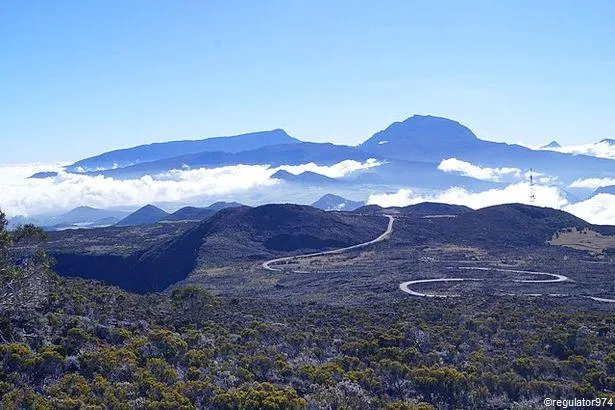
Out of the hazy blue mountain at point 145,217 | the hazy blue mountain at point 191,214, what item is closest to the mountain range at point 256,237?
the hazy blue mountain at point 191,214

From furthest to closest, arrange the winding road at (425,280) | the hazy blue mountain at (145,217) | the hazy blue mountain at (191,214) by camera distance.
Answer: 1. the hazy blue mountain at (145,217)
2. the hazy blue mountain at (191,214)
3. the winding road at (425,280)

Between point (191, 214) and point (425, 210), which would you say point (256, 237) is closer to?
point (425, 210)

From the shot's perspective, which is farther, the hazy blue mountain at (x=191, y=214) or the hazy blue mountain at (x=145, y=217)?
the hazy blue mountain at (x=145, y=217)

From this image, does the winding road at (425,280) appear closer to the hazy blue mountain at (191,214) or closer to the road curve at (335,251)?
the road curve at (335,251)

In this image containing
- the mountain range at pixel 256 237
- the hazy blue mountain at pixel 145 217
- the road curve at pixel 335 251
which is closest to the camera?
the road curve at pixel 335 251

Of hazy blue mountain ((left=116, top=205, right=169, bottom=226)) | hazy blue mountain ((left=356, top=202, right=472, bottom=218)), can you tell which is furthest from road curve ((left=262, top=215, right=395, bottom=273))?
hazy blue mountain ((left=116, top=205, right=169, bottom=226))

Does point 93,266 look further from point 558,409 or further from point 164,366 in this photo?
point 558,409

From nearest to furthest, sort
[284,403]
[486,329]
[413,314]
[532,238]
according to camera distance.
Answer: [284,403], [486,329], [413,314], [532,238]

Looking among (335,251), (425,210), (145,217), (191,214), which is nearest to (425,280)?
(335,251)

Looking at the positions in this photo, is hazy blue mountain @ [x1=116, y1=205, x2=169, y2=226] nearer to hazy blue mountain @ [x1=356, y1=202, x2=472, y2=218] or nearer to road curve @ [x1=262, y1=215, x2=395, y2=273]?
hazy blue mountain @ [x1=356, y1=202, x2=472, y2=218]

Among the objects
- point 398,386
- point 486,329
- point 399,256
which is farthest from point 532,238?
point 398,386

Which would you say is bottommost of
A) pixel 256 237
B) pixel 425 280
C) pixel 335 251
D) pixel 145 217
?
pixel 145 217
